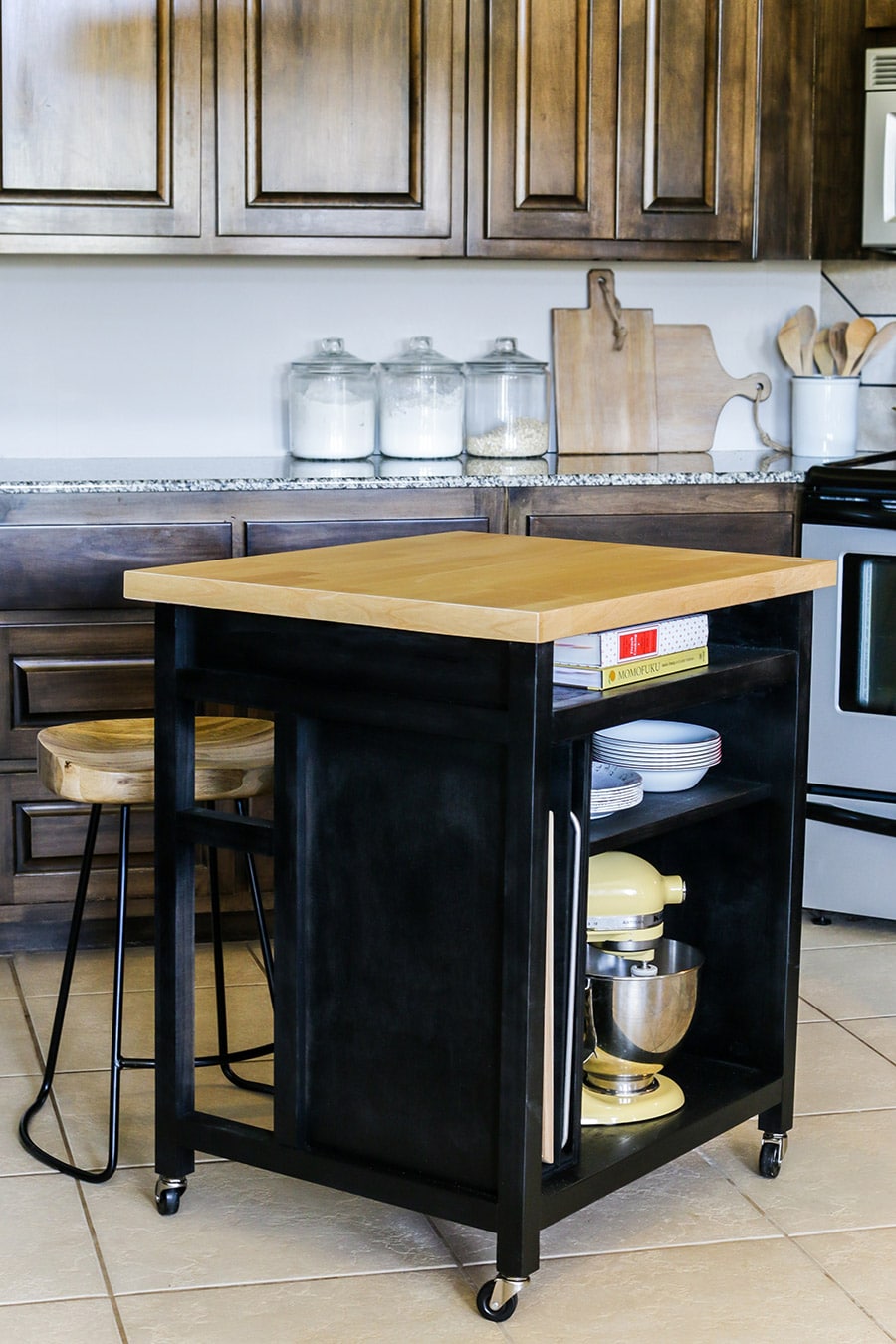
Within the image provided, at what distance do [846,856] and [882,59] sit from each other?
1.79 meters

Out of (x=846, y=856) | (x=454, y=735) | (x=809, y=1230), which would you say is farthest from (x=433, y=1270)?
(x=846, y=856)

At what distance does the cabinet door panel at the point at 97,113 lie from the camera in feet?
11.4

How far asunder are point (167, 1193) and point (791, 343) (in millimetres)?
2772

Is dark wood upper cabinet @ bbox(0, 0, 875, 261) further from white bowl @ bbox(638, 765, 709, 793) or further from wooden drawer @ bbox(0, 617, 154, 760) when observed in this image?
white bowl @ bbox(638, 765, 709, 793)

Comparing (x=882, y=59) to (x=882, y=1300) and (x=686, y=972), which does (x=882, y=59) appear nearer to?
(x=686, y=972)

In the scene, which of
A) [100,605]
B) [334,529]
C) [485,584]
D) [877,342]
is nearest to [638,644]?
[485,584]

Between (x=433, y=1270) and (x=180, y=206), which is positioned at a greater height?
(x=180, y=206)

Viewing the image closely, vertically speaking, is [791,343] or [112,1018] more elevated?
[791,343]

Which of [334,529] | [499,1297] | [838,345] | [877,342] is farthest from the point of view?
[838,345]

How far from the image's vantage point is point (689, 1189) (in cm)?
241

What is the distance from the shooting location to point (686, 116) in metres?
3.82

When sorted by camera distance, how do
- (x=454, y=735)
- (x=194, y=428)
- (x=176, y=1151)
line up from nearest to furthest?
Answer: (x=454, y=735) < (x=176, y=1151) < (x=194, y=428)

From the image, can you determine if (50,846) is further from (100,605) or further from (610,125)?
(610,125)

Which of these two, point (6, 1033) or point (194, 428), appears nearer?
point (6, 1033)
